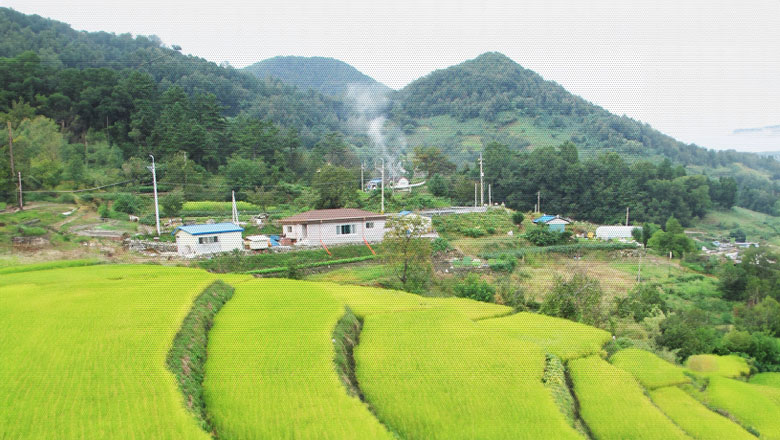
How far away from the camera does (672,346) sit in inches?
215

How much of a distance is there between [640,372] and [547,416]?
147 centimetres

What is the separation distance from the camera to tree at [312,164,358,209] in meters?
9.56

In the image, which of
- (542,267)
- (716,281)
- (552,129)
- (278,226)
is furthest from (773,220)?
(278,226)

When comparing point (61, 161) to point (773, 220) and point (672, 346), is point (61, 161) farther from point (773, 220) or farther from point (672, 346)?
point (773, 220)

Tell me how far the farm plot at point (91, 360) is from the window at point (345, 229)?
375 cm

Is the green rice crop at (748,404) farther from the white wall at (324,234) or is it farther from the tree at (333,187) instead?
the tree at (333,187)

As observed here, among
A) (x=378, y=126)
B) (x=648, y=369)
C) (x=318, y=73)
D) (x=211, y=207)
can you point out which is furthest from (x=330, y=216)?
(x=648, y=369)

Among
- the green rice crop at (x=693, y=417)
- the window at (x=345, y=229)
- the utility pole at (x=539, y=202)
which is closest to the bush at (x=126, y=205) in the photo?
the window at (x=345, y=229)

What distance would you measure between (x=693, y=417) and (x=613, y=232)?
24.7 feet

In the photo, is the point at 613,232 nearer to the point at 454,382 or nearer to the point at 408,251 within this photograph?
the point at 408,251

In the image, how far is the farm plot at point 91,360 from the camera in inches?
89.4

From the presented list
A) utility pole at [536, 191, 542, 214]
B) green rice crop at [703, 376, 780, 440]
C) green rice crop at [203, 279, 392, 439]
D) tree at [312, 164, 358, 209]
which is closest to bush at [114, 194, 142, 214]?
tree at [312, 164, 358, 209]

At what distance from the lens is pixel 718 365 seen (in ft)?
16.5

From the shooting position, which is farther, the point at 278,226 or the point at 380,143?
the point at 380,143
